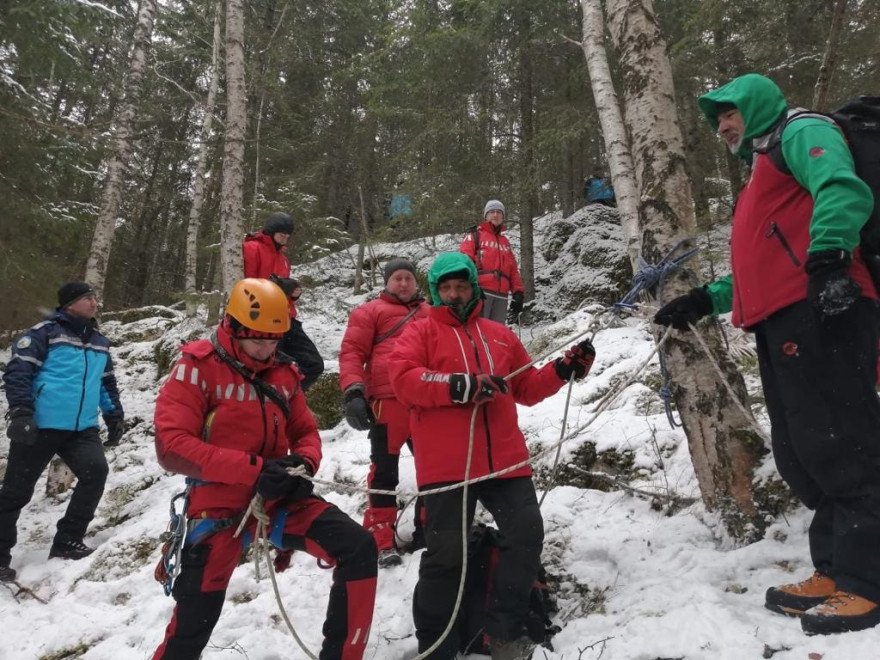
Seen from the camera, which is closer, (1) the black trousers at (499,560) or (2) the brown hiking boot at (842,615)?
(2) the brown hiking boot at (842,615)

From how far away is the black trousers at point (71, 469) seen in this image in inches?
211

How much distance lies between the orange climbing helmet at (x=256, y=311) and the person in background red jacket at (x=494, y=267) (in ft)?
15.4

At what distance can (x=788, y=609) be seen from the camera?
2516 millimetres

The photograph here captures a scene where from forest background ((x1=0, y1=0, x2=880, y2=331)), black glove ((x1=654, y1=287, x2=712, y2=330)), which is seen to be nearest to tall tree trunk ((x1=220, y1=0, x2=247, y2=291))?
forest background ((x1=0, y1=0, x2=880, y2=331))

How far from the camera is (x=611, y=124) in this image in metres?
7.06

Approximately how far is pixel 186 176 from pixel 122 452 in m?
15.5

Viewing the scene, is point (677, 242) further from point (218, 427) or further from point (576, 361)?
point (218, 427)

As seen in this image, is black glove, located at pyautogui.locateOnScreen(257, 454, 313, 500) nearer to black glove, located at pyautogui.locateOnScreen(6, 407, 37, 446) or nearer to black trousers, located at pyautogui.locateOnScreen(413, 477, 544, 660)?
black trousers, located at pyautogui.locateOnScreen(413, 477, 544, 660)

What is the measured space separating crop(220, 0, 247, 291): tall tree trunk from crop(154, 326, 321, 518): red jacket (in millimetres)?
5883

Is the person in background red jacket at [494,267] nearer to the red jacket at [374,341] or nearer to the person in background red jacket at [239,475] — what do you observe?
the red jacket at [374,341]

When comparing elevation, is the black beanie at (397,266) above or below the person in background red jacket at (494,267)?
below

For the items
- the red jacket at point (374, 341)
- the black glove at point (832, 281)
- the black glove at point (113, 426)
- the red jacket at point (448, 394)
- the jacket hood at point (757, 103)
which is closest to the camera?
the black glove at point (832, 281)

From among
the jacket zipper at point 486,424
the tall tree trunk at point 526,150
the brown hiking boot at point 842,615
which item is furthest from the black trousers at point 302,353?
the tall tree trunk at point 526,150

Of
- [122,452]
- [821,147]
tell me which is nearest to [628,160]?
[821,147]
